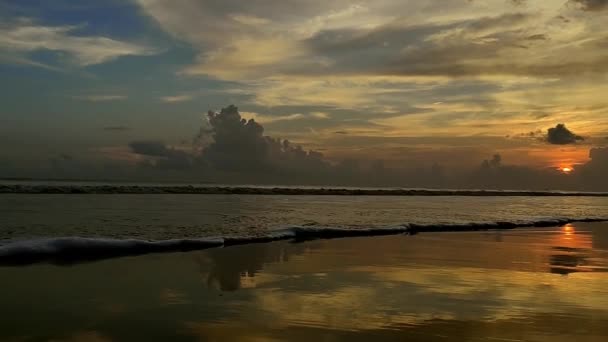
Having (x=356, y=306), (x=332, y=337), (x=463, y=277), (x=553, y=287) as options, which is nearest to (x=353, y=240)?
(x=463, y=277)

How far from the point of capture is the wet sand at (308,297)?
569 centimetres

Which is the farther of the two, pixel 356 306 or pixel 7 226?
pixel 7 226

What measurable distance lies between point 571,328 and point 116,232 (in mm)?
11891

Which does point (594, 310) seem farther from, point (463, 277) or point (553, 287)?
point (463, 277)

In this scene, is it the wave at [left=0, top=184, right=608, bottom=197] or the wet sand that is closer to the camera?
the wet sand

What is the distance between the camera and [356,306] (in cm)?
684

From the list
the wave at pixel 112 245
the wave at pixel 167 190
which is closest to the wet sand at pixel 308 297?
the wave at pixel 112 245

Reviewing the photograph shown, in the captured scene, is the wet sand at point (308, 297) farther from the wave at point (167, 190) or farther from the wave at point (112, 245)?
the wave at point (167, 190)

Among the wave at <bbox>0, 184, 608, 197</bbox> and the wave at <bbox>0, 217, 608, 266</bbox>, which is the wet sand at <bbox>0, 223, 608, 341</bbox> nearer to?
the wave at <bbox>0, 217, 608, 266</bbox>

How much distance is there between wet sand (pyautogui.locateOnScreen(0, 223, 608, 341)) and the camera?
5.69 m

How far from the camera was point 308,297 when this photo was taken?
23.9 ft

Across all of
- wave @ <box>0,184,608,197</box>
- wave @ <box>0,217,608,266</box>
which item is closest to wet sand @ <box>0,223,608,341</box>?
wave @ <box>0,217,608,266</box>

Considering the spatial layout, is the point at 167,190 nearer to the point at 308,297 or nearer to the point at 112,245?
the point at 112,245

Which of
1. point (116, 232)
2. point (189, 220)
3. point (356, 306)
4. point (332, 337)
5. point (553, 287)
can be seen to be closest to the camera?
point (332, 337)
